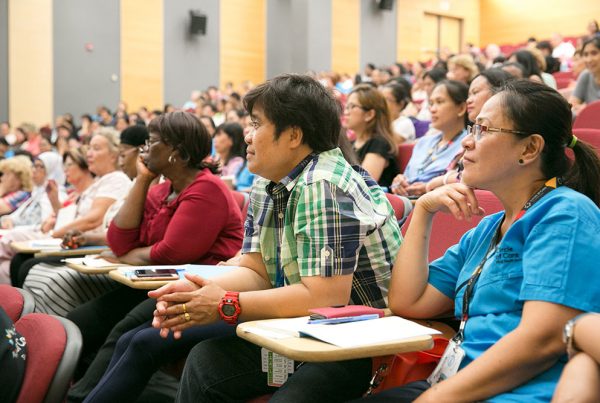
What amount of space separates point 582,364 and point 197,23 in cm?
1310

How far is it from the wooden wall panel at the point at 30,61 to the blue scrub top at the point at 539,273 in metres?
11.4

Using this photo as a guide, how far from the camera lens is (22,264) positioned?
11.2ft

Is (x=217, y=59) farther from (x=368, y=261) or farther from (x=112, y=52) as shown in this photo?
(x=368, y=261)

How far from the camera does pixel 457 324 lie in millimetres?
1678

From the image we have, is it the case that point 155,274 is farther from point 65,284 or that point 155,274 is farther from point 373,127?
point 373,127

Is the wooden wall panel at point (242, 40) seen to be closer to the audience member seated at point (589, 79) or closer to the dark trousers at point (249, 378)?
the audience member seated at point (589, 79)

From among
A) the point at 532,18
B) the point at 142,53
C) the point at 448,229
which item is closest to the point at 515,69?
the point at 448,229

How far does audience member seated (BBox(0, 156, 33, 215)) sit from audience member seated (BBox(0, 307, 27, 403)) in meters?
3.74

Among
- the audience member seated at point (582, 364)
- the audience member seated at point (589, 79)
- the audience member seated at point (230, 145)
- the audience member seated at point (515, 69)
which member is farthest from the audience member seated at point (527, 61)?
the audience member seated at point (582, 364)

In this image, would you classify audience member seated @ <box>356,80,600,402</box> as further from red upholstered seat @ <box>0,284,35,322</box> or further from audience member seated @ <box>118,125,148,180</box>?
audience member seated @ <box>118,125,148,180</box>

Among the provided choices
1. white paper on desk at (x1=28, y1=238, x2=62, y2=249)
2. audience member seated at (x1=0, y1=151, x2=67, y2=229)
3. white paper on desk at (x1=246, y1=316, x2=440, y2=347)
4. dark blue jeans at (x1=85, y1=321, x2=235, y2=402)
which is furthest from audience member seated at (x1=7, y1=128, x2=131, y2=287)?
white paper on desk at (x1=246, y1=316, x2=440, y2=347)

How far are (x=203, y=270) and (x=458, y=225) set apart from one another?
0.76m

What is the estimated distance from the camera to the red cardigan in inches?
100.0

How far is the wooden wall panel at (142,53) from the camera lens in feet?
42.3
